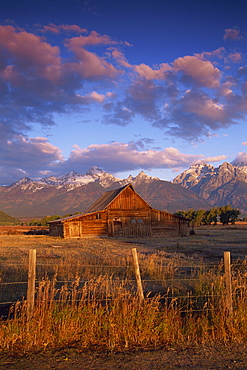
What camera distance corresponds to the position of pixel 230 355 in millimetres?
6441

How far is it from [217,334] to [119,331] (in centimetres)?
219

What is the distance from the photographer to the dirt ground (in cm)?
593

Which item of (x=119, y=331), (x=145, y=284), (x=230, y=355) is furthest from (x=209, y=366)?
(x=145, y=284)

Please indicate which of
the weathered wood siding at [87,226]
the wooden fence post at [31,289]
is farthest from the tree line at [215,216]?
the wooden fence post at [31,289]

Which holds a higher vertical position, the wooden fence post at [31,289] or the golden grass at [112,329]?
the wooden fence post at [31,289]

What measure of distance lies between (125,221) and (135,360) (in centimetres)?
4041

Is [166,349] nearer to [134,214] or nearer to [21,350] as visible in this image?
[21,350]

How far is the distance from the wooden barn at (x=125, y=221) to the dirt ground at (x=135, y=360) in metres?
37.4

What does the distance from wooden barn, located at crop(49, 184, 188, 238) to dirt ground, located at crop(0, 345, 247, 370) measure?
37.4 metres

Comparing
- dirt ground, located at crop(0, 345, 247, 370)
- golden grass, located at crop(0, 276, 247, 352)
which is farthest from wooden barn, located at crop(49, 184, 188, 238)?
dirt ground, located at crop(0, 345, 247, 370)

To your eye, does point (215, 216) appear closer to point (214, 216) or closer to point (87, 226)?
point (214, 216)

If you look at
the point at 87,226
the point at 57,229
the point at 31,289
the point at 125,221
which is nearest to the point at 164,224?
the point at 125,221

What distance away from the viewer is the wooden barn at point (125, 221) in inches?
1756

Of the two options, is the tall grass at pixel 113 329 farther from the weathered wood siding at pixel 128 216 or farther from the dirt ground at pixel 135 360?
the weathered wood siding at pixel 128 216
